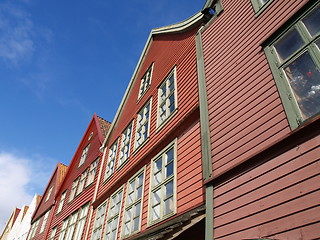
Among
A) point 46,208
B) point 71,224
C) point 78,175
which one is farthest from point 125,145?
point 46,208

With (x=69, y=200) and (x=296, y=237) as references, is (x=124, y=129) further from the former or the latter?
(x=296, y=237)

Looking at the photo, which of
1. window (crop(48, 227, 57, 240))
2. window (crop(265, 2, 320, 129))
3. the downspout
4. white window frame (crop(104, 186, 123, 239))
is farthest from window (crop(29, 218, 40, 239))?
window (crop(265, 2, 320, 129))

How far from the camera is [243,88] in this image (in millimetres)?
4953

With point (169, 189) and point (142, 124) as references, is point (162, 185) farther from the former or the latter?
point (142, 124)

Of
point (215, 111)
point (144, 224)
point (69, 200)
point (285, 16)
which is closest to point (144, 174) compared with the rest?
point (144, 224)

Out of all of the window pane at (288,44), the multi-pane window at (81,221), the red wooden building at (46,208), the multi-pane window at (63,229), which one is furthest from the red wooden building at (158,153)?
the red wooden building at (46,208)

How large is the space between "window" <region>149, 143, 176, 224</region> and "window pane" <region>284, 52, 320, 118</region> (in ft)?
11.2

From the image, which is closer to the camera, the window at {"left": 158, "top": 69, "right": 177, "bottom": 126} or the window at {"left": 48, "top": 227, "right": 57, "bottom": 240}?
the window at {"left": 158, "top": 69, "right": 177, "bottom": 126}

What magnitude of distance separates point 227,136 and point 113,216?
584 centimetres

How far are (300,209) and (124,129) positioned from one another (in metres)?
9.19

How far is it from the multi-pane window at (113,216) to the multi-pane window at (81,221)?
9.35 ft

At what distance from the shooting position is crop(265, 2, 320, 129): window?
12.2 ft

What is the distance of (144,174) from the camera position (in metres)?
7.91

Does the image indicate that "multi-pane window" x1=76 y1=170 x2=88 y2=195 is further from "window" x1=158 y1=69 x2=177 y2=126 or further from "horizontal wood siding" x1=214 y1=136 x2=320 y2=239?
"horizontal wood siding" x1=214 y1=136 x2=320 y2=239
